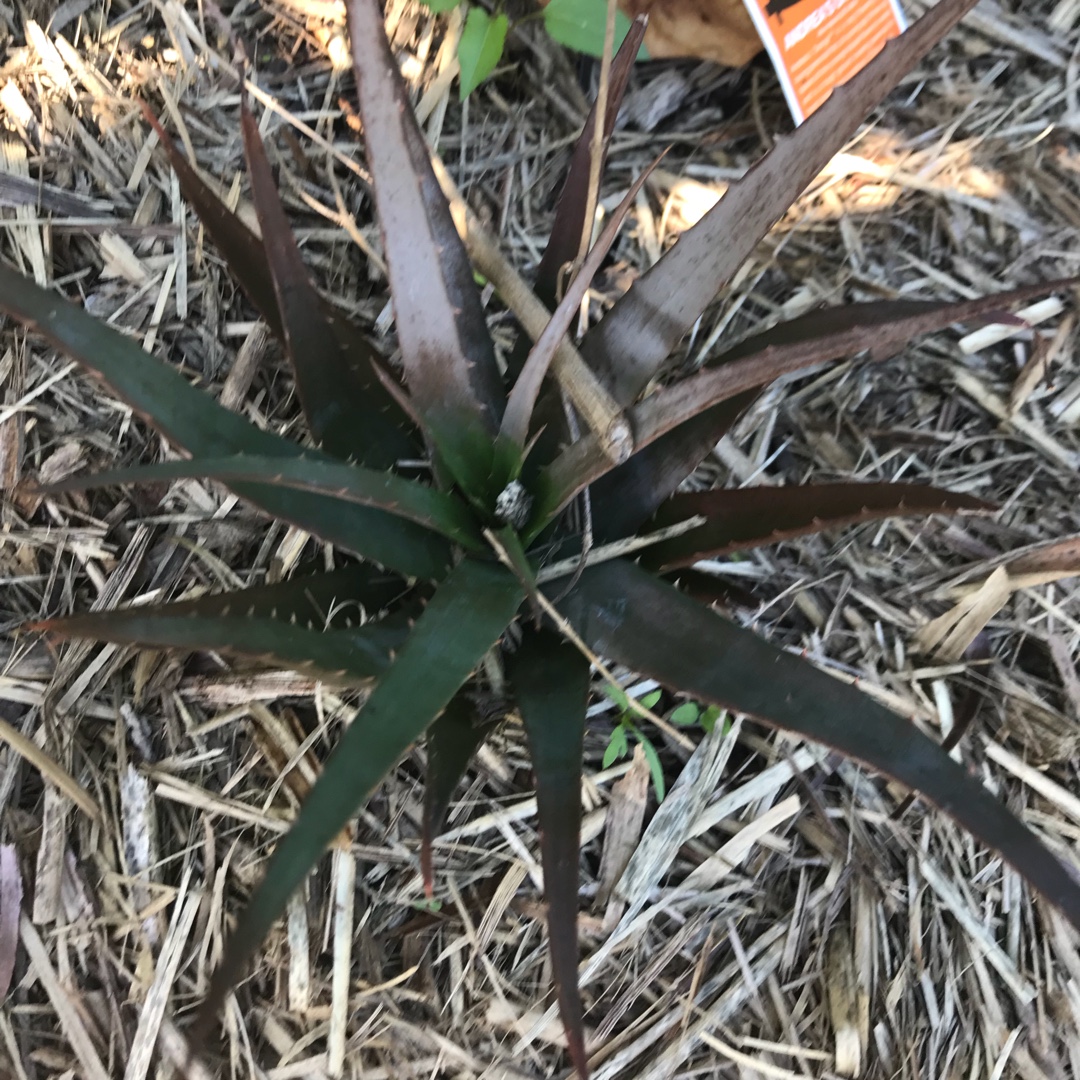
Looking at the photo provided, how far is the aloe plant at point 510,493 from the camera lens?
60 cm

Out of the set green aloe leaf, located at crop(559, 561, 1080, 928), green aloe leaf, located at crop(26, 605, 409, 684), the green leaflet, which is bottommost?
green aloe leaf, located at crop(559, 561, 1080, 928)

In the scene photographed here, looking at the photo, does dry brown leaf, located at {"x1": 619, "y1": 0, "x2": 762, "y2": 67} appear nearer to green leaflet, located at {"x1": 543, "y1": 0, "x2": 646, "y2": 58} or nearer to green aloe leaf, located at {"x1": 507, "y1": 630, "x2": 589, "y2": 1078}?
green leaflet, located at {"x1": 543, "y1": 0, "x2": 646, "y2": 58}

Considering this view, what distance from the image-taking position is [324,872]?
95 centimetres

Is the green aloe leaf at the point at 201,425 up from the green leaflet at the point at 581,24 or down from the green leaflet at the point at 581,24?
down

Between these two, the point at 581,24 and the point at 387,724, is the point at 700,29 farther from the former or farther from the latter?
the point at 387,724

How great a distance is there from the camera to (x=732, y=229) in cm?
65

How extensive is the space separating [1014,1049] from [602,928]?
1.61ft

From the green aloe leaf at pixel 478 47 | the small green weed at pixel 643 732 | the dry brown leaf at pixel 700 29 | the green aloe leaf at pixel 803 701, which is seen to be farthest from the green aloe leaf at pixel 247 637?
the dry brown leaf at pixel 700 29

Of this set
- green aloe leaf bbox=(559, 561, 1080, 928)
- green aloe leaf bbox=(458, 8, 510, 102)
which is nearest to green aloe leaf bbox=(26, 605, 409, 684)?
green aloe leaf bbox=(559, 561, 1080, 928)

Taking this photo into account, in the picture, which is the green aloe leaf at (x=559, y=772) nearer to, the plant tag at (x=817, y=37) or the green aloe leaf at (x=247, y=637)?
the green aloe leaf at (x=247, y=637)

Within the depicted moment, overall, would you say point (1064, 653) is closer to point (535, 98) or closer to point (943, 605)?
point (943, 605)

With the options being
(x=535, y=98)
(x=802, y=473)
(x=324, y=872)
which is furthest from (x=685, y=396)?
(x=535, y=98)

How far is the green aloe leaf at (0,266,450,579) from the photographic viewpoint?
65cm

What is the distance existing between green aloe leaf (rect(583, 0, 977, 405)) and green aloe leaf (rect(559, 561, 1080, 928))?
0.63ft
